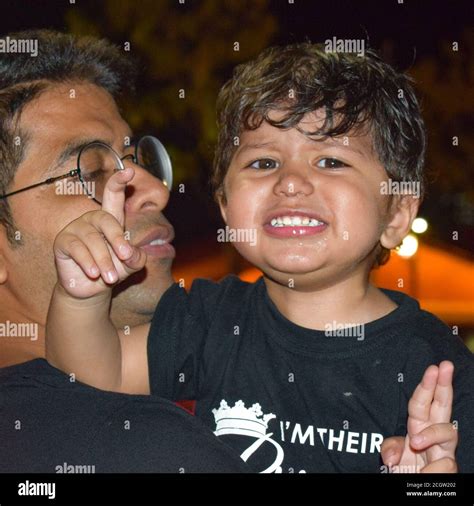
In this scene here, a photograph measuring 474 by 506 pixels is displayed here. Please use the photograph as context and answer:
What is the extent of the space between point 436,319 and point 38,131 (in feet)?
5.03

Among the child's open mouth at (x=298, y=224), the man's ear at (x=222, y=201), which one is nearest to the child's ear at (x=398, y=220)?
the child's open mouth at (x=298, y=224)

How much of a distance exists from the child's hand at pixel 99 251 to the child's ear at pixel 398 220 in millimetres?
907

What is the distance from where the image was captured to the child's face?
222cm

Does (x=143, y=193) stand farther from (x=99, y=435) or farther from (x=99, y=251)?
(x=99, y=435)

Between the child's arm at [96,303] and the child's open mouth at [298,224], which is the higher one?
the child's open mouth at [298,224]

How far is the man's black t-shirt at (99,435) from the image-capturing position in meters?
1.67

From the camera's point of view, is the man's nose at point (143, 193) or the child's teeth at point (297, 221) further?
the man's nose at point (143, 193)

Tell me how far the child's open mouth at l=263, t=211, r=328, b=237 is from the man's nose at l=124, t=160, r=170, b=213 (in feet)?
2.34

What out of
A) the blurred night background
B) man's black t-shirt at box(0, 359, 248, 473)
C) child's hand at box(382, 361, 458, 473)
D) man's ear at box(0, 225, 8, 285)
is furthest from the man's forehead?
the blurred night background

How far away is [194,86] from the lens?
8422mm

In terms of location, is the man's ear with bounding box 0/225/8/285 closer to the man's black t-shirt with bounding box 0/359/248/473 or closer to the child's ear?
the man's black t-shirt with bounding box 0/359/248/473

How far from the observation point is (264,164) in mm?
2342

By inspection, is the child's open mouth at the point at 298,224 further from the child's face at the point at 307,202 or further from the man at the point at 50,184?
the man at the point at 50,184
